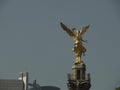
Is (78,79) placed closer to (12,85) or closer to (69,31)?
(69,31)

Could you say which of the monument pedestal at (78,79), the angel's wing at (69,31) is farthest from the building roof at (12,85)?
the monument pedestal at (78,79)

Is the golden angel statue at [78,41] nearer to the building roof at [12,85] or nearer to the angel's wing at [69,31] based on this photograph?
the angel's wing at [69,31]

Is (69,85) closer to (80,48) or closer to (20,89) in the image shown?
(80,48)

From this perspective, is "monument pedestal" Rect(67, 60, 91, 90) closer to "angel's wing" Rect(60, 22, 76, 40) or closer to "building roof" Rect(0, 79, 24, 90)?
"angel's wing" Rect(60, 22, 76, 40)

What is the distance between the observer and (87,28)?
292ft

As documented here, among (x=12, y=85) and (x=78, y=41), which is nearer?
(x=78, y=41)

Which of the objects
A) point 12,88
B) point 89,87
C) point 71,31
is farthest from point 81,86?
point 12,88

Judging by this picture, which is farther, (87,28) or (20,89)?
(20,89)

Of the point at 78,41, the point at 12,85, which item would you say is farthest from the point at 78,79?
the point at 12,85

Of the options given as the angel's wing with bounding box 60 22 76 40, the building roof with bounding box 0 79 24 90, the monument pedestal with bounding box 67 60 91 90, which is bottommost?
the monument pedestal with bounding box 67 60 91 90

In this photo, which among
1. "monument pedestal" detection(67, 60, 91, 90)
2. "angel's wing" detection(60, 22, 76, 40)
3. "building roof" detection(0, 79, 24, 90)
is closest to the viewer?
"monument pedestal" detection(67, 60, 91, 90)

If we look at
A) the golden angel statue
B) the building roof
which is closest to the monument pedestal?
the golden angel statue

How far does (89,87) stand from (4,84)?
372 ft

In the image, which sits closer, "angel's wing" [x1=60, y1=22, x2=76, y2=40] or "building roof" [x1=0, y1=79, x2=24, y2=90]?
"angel's wing" [x1=60, y1=22, x2=76, y2=40]
